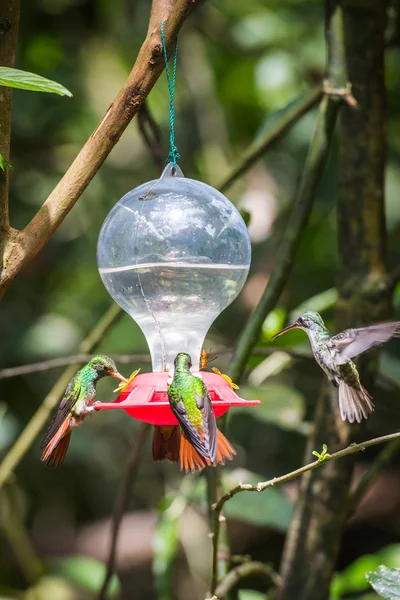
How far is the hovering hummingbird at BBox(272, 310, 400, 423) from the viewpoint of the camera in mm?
1860

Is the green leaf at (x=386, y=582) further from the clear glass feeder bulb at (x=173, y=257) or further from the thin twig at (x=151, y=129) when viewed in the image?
the thin twig at (x=151, y=129)

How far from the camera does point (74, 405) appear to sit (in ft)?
5.91

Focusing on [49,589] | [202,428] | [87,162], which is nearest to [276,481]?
[202,428]

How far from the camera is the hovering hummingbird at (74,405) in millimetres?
1711

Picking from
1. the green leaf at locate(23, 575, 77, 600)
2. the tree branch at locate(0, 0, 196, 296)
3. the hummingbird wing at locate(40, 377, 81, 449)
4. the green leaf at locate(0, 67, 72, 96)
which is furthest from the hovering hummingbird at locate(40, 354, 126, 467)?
the green leaf at locate(23, 575, 77, 600)

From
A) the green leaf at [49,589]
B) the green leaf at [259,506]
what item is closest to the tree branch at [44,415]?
the green leaf at [259,506]

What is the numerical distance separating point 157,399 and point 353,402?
1.82 ft

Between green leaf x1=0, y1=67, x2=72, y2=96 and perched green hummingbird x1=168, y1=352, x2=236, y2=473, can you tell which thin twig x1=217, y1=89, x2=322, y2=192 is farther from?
green leaf x1=0, y1=67, x2=72, y2=96

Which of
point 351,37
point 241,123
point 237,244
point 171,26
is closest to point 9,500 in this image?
point 237,244

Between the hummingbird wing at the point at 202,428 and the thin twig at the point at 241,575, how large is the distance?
78 centimetres

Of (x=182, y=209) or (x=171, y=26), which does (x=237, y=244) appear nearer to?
(x=182, y=209)

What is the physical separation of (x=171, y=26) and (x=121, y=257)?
2.04ft

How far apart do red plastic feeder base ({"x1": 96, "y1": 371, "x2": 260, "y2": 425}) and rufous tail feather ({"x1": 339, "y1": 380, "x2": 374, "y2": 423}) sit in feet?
1.11

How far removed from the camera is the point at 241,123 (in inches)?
221
